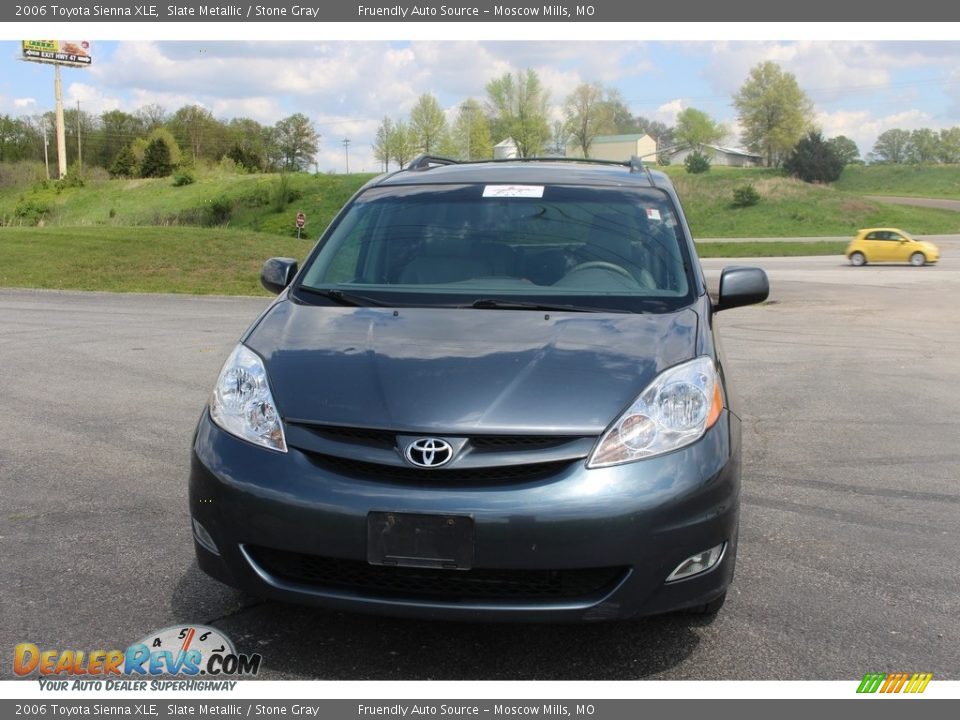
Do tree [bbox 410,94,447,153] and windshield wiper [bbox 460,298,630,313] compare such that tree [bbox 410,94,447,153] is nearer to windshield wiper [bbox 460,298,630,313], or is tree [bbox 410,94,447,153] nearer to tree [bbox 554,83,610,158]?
tree [bbox 554,83,610,158]

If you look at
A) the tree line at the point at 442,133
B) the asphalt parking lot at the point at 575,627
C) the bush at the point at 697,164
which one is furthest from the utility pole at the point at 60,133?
the asphalt parking lot at the point at 575,627

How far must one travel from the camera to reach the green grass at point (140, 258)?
20797 mm

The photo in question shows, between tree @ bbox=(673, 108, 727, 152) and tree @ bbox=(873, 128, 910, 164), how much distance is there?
98.9 ft

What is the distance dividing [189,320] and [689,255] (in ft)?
38.4

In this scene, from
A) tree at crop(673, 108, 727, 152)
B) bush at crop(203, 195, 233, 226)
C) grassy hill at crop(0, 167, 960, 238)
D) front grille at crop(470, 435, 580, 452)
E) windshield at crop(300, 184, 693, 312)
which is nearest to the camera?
front grille at crop(470, 435, 580, 452)

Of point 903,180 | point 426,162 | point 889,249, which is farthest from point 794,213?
point 426,162

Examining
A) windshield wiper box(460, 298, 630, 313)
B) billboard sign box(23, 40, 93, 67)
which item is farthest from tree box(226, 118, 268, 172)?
windshield wiper box(460, 298, 630, 313)

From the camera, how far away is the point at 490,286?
420 cm

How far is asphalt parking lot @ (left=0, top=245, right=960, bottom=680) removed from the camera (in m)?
3.33

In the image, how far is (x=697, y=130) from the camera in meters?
125

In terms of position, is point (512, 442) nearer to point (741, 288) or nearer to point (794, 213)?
point (741, 288)

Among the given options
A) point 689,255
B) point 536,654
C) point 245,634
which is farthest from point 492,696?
point 689,255

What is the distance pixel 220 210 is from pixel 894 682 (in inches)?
2894

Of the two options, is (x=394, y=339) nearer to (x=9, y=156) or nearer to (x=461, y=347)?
(x=461, y=347)
